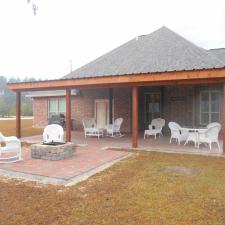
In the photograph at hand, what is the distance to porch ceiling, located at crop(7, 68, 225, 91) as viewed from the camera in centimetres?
838

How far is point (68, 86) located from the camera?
11.1 m

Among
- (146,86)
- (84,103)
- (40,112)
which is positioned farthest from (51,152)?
(40,112)

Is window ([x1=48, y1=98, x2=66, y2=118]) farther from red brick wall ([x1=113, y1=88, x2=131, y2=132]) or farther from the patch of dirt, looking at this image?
the patch of dirt

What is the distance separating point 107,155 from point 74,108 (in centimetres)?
982

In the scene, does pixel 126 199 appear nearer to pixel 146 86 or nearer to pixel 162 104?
pixel 146 86

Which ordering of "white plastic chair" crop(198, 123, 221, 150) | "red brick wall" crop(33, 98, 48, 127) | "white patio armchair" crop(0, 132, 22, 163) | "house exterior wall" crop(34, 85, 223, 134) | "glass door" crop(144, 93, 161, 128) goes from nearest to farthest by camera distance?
1. "white patio armchair" crop(0, 132, 22, 163)
2. "white plastic chair" crop(198, 123, 221, 150)
3. "house exterior wall" crop(34, 85, 223, 134)
4. "glass door" crop(144, 93, 161, 128)
5. "red brick wall" crop(33, 98, 48, 127)

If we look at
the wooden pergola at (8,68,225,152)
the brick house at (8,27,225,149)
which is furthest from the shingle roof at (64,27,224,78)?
the wooden pergola at (8,68,225,152)

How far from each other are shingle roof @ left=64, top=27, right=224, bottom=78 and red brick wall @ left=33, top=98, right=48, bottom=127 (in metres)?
5.50

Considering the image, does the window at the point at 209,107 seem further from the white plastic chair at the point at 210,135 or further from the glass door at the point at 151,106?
the white plastic chair at the point at 210,135

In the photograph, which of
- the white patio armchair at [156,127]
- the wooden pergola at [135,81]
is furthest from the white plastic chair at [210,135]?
the white patio armchair at [156,127]

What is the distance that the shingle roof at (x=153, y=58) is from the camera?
12180 mm

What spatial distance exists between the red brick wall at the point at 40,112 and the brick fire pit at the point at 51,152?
12132mm

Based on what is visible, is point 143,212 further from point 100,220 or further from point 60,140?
point 60,140

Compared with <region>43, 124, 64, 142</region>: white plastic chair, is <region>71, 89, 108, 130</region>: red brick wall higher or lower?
higher
